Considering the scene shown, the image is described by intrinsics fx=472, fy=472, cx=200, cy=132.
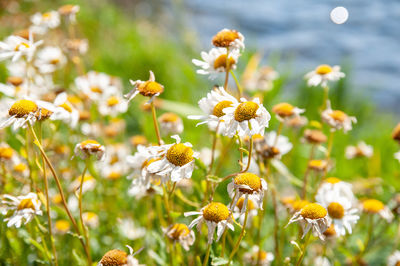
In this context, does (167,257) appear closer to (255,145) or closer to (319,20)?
(255,145)

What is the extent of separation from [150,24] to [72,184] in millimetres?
3576

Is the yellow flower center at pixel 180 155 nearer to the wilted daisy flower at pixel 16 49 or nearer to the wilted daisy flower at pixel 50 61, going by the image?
the wilted daisy flower at pixel 16 49

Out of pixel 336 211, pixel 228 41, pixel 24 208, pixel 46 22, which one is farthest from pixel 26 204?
pixel 46 22

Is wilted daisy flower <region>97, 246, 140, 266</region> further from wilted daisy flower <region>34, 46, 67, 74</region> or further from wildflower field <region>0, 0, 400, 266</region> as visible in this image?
wilted daisy flower <region>34, 46, 67, 74</region>

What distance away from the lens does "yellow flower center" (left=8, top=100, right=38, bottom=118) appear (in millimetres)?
788

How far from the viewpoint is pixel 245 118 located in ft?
2.45

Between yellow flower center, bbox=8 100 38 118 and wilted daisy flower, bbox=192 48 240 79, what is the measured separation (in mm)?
315

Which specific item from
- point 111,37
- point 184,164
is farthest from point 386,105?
point 184,164

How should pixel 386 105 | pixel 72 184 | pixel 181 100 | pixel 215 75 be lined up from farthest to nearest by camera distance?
pixel 386 105 → pixel 181 100 → pixel 72 184 → pixel 215 75

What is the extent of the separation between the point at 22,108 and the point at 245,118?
1.22 ft

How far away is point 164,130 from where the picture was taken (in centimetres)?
123

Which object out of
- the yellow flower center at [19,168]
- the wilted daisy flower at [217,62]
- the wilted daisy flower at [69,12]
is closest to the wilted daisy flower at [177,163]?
the wilted daisy flower at [217,62]

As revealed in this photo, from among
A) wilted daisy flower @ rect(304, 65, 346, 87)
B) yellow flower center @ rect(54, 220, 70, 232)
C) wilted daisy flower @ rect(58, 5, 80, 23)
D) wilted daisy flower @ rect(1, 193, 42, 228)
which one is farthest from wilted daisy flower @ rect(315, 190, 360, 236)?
wilted daisy flower @ rect(58, 5, 80, 23)

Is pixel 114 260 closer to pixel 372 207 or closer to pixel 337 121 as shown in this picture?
pixel 337 121
